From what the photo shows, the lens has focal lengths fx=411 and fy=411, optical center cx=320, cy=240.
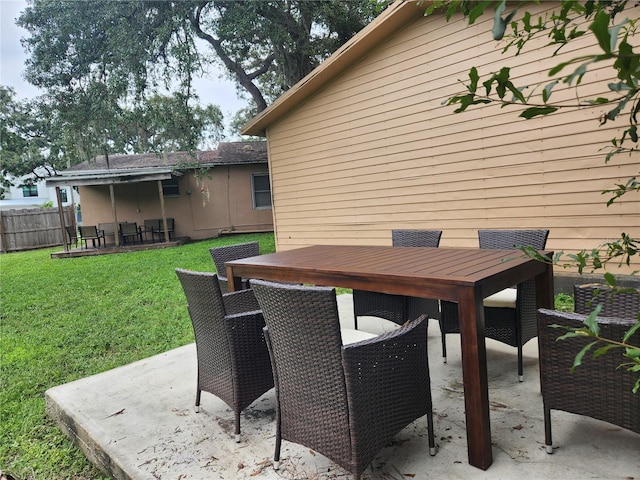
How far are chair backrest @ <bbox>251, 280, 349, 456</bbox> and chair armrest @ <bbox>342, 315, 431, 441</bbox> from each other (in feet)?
0.17

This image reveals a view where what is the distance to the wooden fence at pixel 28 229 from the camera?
14.1 meters

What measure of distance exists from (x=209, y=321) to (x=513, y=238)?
7.89 feet

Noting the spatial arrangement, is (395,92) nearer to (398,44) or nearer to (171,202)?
(398,44)

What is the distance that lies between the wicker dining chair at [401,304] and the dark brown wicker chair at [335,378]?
135cm

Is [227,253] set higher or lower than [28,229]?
lower

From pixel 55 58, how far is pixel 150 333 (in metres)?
8.29

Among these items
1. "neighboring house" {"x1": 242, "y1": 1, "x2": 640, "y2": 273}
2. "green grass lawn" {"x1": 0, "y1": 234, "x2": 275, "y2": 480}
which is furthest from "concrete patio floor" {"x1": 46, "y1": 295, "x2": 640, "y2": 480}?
"neighboring house" {"x1": 242, "y1": 1, "x2": 640, "y2": 273}

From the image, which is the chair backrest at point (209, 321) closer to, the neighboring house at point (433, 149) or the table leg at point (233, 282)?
the table leg at point (233, 282)

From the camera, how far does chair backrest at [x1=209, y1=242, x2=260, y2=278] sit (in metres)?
3.80

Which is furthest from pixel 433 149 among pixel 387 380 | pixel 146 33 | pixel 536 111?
pixel 146 33

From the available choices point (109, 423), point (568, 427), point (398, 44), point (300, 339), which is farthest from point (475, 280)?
point (398, 44)

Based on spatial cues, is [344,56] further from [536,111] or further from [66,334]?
[536,111]

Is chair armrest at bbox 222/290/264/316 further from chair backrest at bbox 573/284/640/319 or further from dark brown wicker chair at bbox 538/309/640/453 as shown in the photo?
chair backrest at bbox 573/284/640/319

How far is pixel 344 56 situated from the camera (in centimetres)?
611
